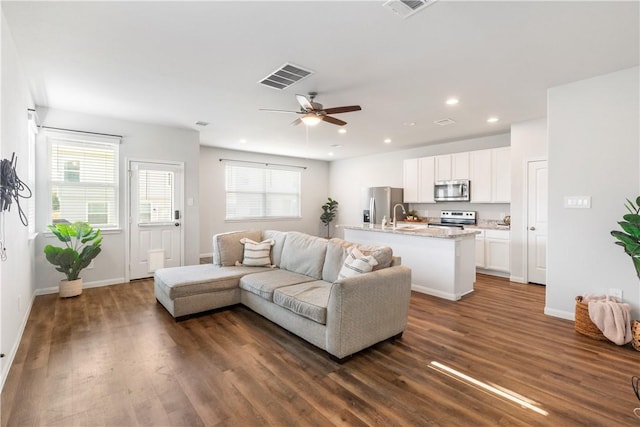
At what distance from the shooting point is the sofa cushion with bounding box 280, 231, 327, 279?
3598mm

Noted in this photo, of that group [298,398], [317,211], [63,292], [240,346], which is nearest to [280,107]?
[240,346]

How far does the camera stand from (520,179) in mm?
5086

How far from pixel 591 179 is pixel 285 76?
11.4 feet

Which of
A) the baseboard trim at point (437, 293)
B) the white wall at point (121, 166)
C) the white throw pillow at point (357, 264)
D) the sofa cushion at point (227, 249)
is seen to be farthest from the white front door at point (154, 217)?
the baseboard trim at point (437, 293)

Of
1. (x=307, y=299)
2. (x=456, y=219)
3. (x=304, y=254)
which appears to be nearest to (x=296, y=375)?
(x=307, y=299)

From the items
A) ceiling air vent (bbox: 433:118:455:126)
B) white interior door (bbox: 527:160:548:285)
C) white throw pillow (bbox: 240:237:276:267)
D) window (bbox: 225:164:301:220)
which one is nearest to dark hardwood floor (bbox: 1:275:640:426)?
white throw pillow (bbox: 240:237:276:267)

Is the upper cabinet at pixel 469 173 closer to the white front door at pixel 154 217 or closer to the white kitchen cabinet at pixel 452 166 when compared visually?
the white kitchen cabinet at pixel 452 166

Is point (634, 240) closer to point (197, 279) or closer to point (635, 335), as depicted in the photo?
point (635, 335)

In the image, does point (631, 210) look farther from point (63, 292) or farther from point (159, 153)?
point (63, 292)

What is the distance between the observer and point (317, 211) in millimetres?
9352

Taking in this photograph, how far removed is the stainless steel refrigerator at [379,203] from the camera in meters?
7.03

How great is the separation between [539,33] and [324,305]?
2.85 m

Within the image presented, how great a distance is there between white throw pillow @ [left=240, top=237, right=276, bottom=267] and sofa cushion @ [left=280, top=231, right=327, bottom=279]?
0.24 meters

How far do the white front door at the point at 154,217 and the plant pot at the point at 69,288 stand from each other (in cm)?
87
